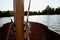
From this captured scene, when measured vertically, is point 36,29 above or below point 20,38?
below

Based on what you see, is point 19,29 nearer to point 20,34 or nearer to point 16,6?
point 20,34

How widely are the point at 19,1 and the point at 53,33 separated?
4.53ft

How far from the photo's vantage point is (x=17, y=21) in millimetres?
877

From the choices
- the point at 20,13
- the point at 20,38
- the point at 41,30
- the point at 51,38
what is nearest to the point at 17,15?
the point at 20,13

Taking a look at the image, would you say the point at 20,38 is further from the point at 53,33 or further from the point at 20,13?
the point at 53,33

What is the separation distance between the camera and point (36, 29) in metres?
2.00

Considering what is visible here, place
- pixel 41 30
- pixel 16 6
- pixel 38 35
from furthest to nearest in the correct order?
1. pixel 41 30
2. pixel 38 35
3. pixel 16 6

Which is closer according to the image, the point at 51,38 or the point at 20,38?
the point at 20,38

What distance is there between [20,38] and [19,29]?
54mm

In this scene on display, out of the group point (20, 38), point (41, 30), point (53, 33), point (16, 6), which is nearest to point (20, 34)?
point (20, 38)

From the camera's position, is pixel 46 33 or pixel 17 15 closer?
pixel 17 15

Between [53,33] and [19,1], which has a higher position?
[19,1]

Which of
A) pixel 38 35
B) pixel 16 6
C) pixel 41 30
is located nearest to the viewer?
pixel 16 6

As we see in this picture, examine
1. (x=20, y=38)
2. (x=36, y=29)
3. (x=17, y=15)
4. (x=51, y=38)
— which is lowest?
(x=51, y=38)
